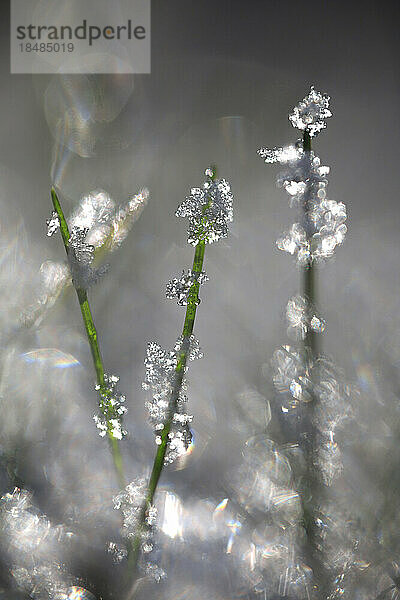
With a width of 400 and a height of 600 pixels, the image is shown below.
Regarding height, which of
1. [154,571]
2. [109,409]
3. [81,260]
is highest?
[81,260]

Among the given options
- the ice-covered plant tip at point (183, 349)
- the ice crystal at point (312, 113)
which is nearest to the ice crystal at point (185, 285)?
the ice-covered plant tip at point (183, 349)

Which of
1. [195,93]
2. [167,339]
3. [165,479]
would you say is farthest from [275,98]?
[165,479]

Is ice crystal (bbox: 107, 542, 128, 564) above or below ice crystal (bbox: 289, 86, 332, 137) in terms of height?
below

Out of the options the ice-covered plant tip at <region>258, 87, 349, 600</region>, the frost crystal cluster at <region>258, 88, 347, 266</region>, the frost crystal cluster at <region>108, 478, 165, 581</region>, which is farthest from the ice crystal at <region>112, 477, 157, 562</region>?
the frost crystal cluster at <region>258, 88, 347, 266</region>

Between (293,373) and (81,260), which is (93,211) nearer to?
(81,260)

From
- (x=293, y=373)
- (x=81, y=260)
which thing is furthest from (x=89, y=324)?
(x=293, y=373)

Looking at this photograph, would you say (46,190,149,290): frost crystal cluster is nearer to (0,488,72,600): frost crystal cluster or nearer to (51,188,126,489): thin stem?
(51,188,126,489): thin stem
